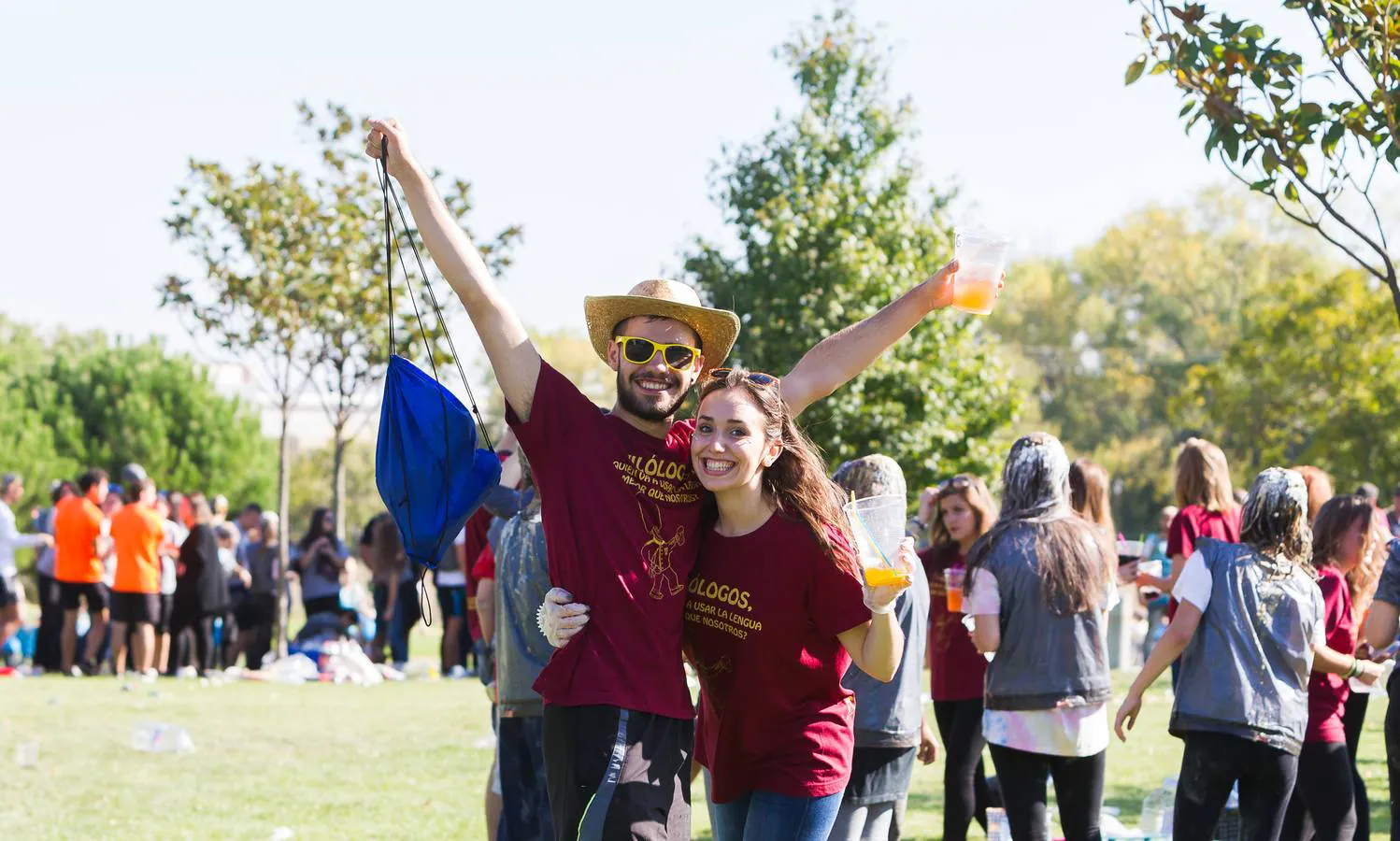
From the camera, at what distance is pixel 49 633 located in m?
16.0

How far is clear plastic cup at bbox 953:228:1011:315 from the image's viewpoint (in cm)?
419

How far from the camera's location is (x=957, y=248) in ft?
13.8

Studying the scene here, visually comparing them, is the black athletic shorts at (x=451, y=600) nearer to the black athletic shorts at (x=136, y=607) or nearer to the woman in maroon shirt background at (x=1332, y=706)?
the black athletic shorts at (x=136, y=607)

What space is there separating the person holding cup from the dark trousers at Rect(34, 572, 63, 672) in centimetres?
1363

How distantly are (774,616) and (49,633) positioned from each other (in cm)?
1396

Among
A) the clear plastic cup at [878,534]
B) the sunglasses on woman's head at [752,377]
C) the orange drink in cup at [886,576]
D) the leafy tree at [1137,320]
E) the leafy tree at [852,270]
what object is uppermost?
the leafy tree at [1137,320]

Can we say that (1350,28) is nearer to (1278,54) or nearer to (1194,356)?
(1278,54)

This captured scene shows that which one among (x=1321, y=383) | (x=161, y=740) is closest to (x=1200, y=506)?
(x=161, y=740)

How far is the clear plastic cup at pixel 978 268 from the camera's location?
13.7 feet

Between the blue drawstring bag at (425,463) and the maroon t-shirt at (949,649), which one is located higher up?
the blue drawstring bag at (425,463)

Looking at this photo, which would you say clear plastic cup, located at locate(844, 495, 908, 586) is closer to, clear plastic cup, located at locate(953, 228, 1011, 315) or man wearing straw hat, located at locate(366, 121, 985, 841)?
man wearing straw hat, located at locate(366, 121, 985, 841)

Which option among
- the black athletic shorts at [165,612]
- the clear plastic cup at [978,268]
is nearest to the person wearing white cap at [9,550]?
the black athletic shorts at [165,612]

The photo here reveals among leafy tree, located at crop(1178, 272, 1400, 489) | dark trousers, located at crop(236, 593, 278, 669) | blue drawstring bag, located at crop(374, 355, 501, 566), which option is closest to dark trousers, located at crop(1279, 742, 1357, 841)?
blue drawstring bag, located at crop(374, 355, 501, 566)

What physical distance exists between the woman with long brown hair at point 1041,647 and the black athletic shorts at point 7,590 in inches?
464
